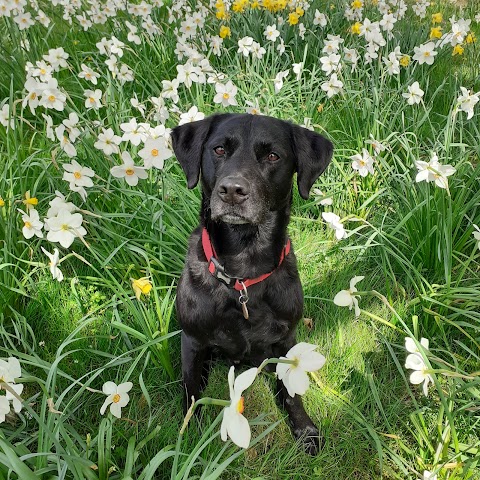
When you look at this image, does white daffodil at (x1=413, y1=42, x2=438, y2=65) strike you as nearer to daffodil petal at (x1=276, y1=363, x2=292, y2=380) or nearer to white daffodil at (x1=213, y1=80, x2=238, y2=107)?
white daffodil at (x1=213, y1=80, x2=238, y2=107)

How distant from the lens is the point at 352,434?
7.29ft

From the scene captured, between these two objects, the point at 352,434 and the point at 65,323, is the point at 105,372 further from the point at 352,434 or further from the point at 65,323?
the point at 352,434

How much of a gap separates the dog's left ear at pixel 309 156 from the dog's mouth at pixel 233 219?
400mm

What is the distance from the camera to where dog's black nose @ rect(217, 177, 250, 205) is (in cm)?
187

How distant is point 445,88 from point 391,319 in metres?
2.76

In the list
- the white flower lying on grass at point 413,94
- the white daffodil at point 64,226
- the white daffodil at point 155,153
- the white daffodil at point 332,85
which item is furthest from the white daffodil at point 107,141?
the white flower lying on grass at point 413,94

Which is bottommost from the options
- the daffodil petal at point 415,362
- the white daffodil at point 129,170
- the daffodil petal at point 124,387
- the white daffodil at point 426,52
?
the daffodil petal at point 124,387

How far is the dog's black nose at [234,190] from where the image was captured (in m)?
1.87

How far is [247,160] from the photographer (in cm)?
205

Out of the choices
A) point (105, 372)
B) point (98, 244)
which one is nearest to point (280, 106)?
point (98, 244)

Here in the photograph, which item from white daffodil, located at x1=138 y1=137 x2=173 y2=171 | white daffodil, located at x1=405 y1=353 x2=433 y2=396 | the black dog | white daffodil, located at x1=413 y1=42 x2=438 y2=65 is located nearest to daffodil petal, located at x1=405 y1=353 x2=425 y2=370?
white daffodil, located at x1=405 y1=353 x2=433 y2=396

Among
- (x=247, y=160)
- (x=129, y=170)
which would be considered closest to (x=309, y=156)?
(x=247, y=160)

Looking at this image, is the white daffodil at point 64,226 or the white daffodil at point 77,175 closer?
the white daffodil at point 64,226

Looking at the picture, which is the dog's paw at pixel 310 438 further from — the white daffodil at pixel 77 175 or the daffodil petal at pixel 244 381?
the white daffodil at pixel 77 175
